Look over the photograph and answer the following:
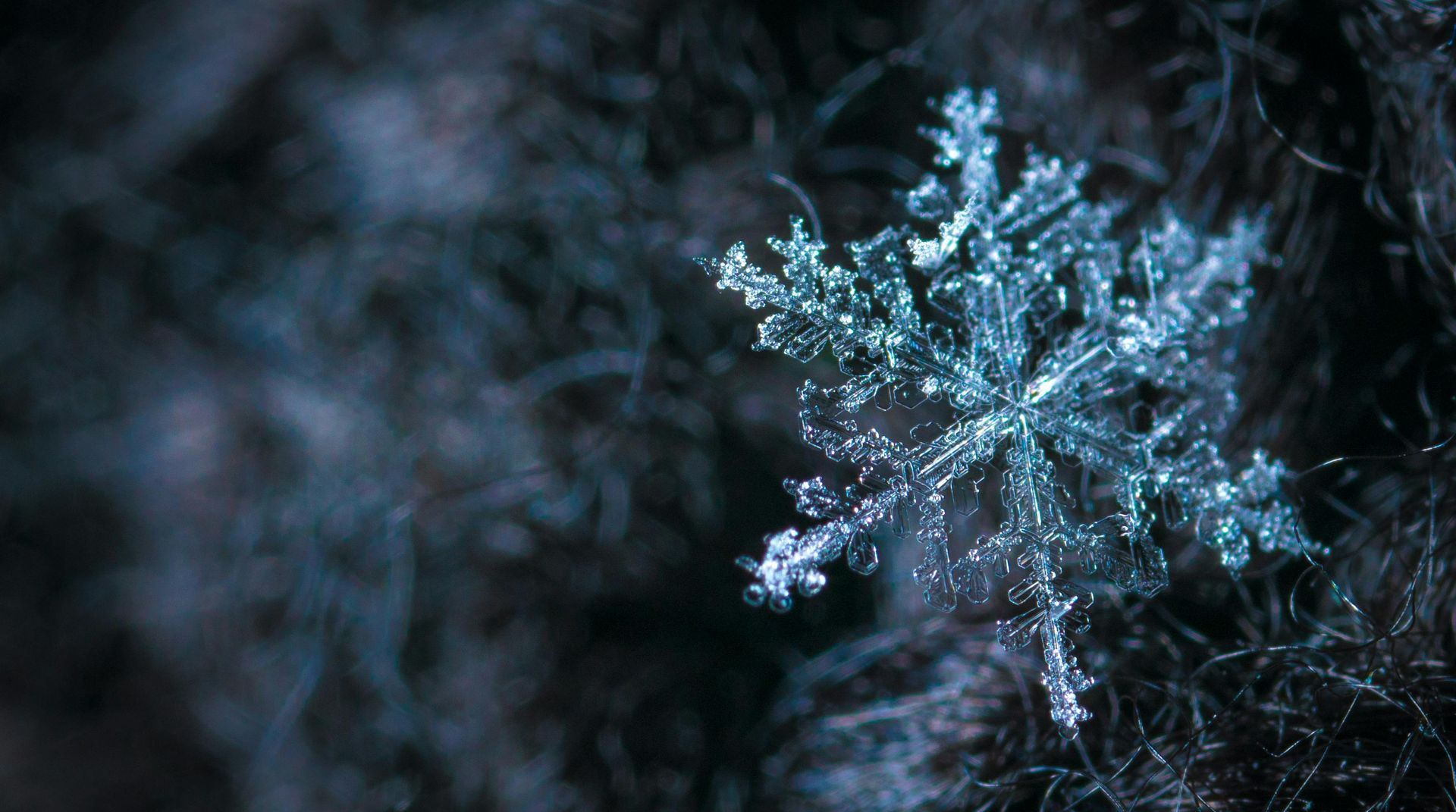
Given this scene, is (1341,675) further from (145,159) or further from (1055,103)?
(145,159)

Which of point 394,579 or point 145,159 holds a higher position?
point 145,159

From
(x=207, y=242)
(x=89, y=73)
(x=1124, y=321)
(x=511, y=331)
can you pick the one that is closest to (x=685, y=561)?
(x=511, y=331)

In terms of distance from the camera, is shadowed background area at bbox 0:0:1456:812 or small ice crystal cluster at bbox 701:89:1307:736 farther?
shadowed background area at bbox 0:0:1456:812

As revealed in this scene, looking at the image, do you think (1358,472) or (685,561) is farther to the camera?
(685,561)

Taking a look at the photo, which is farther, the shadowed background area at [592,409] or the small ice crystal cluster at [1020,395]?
the shadowed background area at [592,409]
